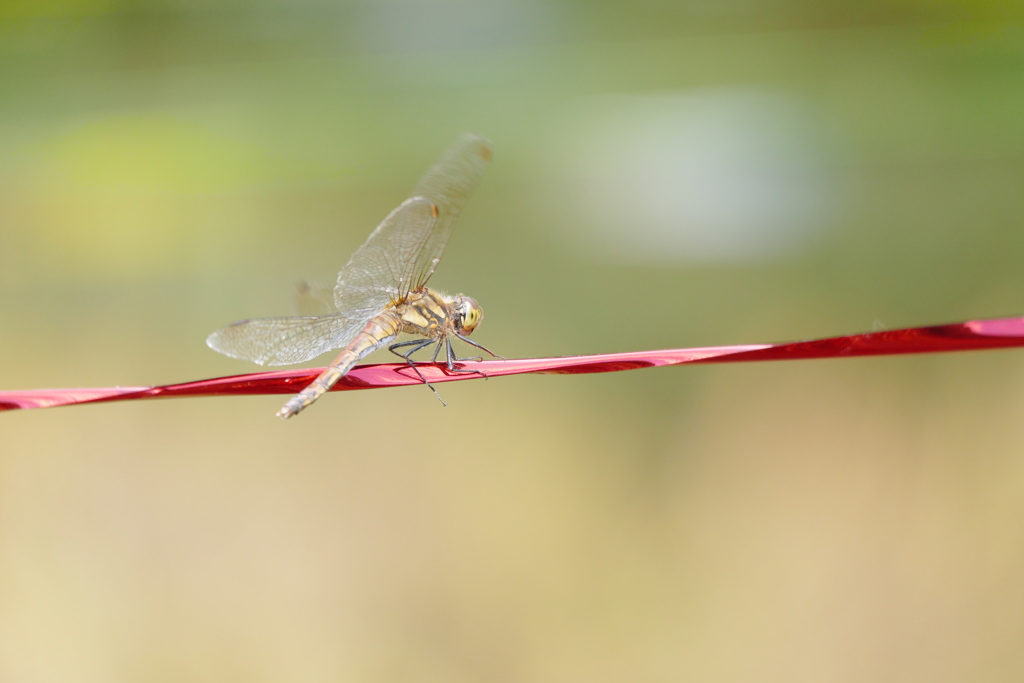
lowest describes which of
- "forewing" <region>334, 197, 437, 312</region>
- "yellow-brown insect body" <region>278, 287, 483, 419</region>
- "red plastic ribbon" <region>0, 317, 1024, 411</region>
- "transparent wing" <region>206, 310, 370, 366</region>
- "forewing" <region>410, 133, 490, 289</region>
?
"red plastic ribbon" <region>0, 317, 1024, 411</region>

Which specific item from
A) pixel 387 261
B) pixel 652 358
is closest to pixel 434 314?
pixel 387 261

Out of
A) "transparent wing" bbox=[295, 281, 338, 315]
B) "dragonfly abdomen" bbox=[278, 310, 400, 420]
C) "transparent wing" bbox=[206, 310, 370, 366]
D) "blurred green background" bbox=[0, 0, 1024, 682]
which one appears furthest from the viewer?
"blurred green background" bbox=[0, 0, 1024, 682]

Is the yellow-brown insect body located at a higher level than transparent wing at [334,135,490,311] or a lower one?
lower

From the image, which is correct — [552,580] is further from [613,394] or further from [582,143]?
[582,143]

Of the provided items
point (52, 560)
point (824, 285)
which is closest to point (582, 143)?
point (824, 285)

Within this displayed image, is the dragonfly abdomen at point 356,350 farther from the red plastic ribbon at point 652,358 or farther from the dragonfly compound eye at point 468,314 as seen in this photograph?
the red plastic ribbon at point 652,358

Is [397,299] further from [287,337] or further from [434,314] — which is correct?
[287,337]

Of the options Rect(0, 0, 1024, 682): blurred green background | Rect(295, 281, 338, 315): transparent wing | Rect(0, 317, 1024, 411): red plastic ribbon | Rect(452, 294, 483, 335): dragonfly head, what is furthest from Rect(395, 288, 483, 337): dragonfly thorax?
Rect(0, 0, 1024, 682): blurred green background

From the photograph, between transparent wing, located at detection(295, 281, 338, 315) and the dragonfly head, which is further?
transparent wing, located at detection(295, 281, 338, 315)

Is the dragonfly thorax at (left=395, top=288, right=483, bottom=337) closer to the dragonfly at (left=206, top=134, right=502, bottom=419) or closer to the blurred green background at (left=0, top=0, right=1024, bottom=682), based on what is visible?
the dragonfly at (left=206, top=134, right=502, bottom=419)
